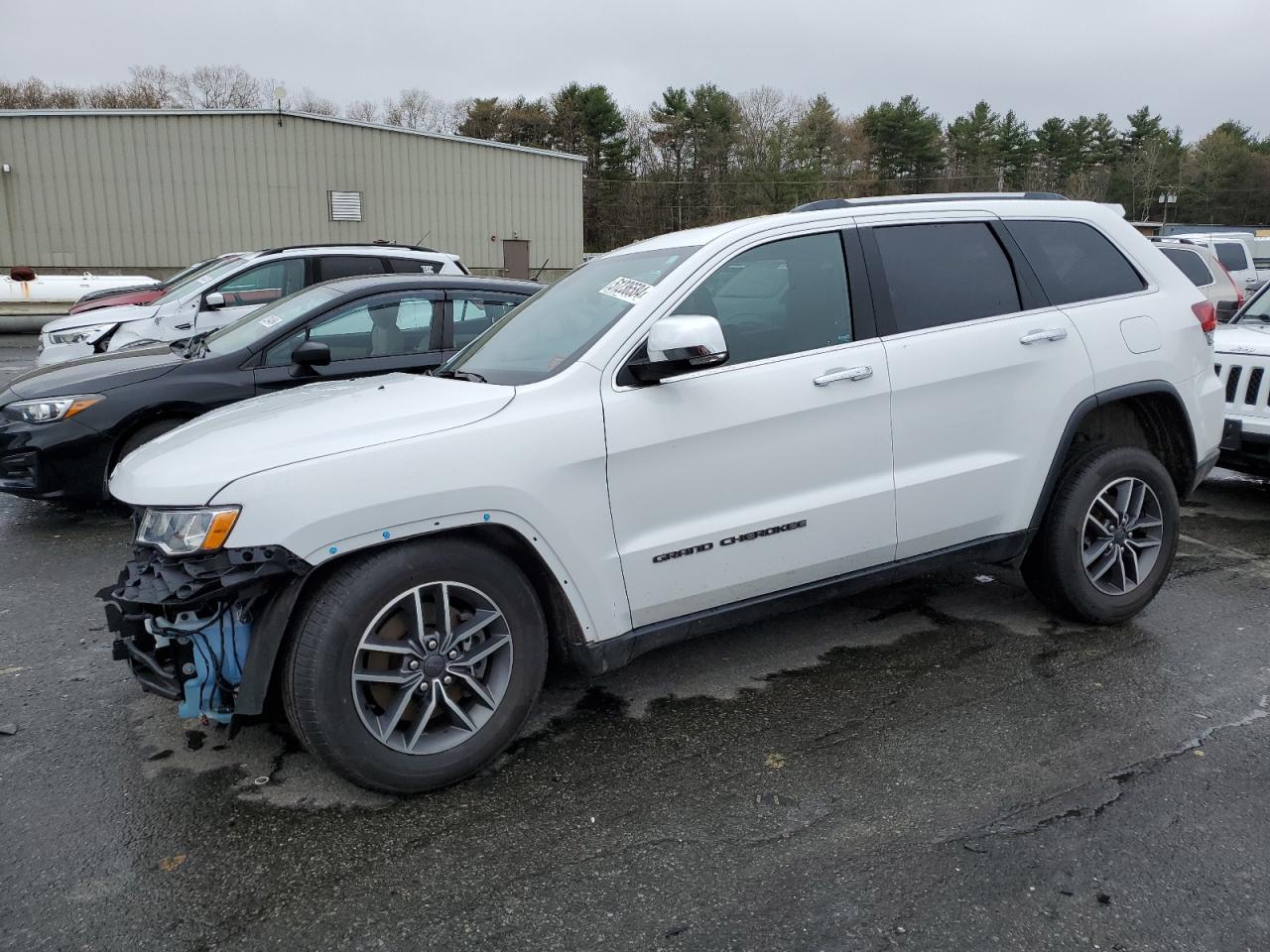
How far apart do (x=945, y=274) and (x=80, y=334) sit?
9.78 metres

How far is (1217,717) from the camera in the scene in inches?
143

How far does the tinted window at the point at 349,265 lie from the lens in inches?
422

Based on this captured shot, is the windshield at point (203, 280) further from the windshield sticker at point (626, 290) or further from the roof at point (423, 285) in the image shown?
the windshield sticker at point (626, 290)

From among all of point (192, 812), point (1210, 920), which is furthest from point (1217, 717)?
point (192, 812)

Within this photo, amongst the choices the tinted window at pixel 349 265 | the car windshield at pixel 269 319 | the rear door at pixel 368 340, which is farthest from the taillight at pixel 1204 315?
the tinted window at pixel 349 265

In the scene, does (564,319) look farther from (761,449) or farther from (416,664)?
(416,664)

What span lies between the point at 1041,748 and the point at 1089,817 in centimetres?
44

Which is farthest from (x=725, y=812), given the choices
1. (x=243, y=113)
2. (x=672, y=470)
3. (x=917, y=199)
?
(x=243, y=113)

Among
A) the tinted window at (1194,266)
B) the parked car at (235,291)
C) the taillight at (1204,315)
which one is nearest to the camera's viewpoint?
the taillight at (1204,315)

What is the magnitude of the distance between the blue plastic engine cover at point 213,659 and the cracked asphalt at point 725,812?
34cm

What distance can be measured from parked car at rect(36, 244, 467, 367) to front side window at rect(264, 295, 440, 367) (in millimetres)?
3493

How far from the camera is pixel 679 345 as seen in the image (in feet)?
10.6

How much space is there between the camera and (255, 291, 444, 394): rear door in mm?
6500

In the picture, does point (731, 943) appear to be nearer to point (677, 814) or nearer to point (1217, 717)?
point (677, 814)
